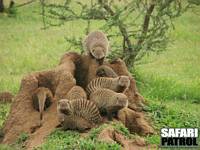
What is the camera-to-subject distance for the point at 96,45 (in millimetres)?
8773

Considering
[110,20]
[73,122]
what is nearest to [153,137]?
[73,122]

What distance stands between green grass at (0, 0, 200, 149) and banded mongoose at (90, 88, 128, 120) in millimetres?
313

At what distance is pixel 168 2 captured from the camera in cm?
1216

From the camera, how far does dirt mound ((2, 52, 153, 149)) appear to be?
7634 mm

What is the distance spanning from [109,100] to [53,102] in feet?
3.13

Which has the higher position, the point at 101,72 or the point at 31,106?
the point at 101,72

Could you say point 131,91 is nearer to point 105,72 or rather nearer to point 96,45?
point 105,72

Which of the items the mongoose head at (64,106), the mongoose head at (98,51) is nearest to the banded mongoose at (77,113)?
the mongoose head at (64,106)

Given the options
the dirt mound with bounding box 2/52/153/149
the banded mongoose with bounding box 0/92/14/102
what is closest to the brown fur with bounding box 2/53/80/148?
the dirt mound with bounding box 2/52/153/149

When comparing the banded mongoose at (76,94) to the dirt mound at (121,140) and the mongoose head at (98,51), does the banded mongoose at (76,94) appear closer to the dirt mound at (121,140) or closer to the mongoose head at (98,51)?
the dirt mound at (121,140)

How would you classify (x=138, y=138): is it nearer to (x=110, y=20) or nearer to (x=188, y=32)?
(x=110, y=20)

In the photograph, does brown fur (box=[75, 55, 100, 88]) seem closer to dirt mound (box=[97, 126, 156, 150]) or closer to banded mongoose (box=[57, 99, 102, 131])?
banded mongoose (box=[57, 99, 102, 131])

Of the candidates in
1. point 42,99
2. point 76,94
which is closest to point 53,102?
point 42,99

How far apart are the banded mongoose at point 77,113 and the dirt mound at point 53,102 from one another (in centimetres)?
31
